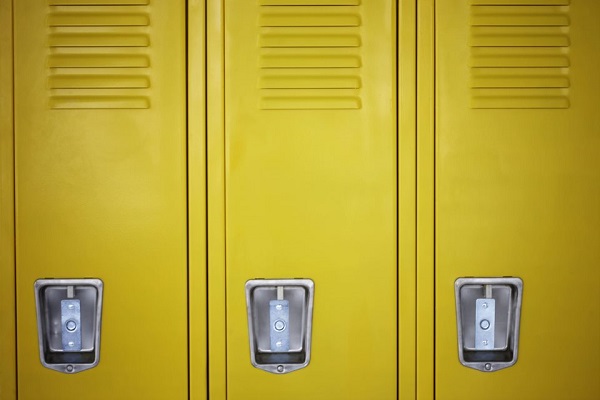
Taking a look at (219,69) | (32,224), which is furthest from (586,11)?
(32,224)

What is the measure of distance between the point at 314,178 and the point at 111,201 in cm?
63

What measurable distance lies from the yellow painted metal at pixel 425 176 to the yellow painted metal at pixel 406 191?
2 centimetres

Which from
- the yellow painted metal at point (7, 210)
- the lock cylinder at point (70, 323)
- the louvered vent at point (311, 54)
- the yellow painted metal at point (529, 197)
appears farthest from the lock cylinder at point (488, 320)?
the yellow painted metal at point (7, 210)

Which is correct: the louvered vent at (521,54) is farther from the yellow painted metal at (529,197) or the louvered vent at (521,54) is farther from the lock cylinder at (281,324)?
the lock cylinder at (281,324)

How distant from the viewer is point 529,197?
6.23ft

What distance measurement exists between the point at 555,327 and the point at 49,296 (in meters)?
1.58

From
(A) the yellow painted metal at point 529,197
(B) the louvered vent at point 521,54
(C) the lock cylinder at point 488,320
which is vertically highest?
(B) the louvered vent at point 521,54

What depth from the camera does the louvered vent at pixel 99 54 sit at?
1867mm

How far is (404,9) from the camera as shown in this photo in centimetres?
188

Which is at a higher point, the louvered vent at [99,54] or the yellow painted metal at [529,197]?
the louvered vent at [99,54]

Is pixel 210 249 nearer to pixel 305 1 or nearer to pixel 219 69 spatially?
pixel 219 69


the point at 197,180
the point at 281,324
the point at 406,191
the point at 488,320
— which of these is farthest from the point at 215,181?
the point at 488,320

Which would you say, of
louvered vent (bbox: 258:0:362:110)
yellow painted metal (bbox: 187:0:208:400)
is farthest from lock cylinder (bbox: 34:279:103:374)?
louvered vent (bbox: 258:0:362:110)

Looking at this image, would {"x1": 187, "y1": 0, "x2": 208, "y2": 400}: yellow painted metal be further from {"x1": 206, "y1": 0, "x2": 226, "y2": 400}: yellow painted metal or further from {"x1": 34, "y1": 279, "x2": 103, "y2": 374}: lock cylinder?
{"x1": 34, "y1": 279, "x2": 103, "y2": 374}: lock cylinder
